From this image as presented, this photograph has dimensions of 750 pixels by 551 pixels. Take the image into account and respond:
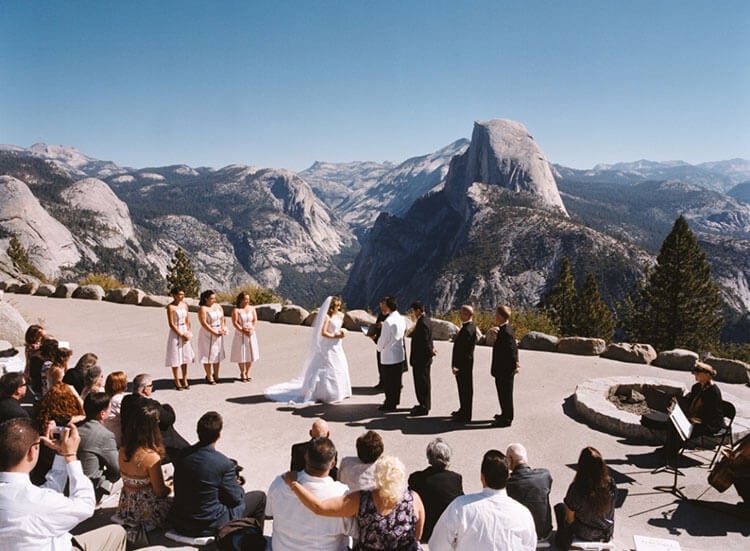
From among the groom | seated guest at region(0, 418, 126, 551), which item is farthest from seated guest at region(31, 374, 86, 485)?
the groom

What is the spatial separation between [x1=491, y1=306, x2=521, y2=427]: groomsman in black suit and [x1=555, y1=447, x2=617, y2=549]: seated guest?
3.32 metres

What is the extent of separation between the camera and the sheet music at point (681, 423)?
653 cm

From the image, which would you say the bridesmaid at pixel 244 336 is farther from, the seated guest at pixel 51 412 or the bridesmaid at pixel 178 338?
the seated guest at pixel 51 412

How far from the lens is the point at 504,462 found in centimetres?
418

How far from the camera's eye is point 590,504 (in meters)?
4.89

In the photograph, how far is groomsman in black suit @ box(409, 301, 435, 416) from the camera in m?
8.91

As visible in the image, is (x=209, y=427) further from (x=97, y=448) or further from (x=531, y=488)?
(x=531, y=488)

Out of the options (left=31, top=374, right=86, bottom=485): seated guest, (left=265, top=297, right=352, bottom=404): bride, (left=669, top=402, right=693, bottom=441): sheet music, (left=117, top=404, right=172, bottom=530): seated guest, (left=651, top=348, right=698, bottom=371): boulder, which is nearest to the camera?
(left=117, top=404, right=172, bottom=530): seated guest

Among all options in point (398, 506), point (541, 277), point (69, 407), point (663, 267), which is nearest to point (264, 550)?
point (398, 506)

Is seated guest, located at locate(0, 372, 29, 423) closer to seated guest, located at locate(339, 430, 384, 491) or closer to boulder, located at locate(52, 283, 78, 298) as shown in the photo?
seated guest, located at locate(339, 430, 384, 491)

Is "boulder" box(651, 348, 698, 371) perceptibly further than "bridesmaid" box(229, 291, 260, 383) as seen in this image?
Yes

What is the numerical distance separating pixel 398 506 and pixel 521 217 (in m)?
133

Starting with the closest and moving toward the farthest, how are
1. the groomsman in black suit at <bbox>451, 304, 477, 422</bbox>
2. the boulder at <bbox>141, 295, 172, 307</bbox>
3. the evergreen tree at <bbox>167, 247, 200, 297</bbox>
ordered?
the groomsman in black suit at <bbox>451, 304, 477, 422</bbox> < the boulder at <bbox>141, 295, 172, 307</bbox> < the evergreen tree at <bbox>167, 247, 200, 297</bbox>

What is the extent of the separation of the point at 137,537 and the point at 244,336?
19.4ft
